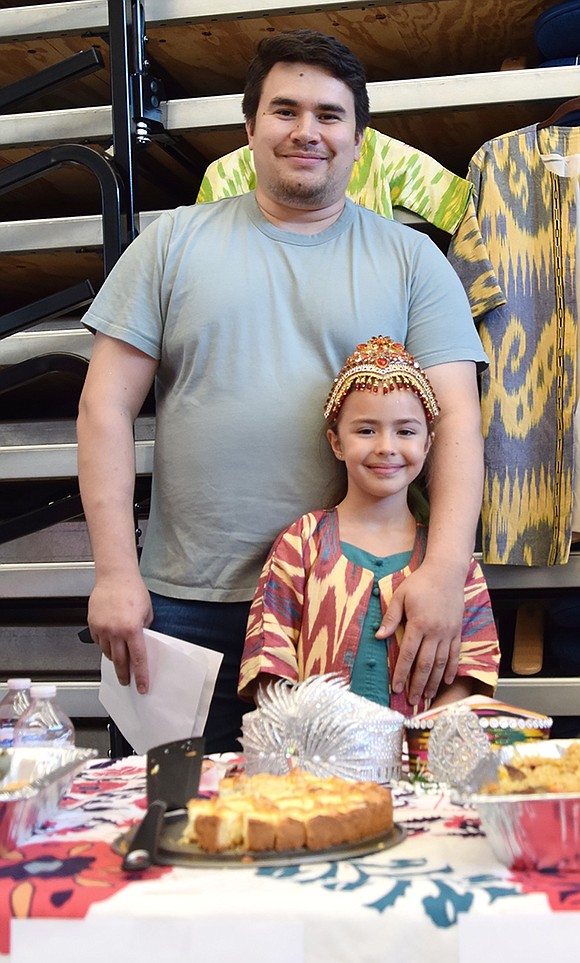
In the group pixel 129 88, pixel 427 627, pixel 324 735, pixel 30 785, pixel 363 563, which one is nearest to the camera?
pixel 30 785

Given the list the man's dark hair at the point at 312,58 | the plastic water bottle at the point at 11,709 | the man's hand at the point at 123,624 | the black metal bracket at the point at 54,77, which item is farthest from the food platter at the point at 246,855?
the black metal bracket at the point at 54,77

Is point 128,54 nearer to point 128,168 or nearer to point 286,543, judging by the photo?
point 128,168

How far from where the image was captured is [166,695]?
1.44 meters

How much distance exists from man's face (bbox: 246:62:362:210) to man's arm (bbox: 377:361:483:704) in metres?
0.33

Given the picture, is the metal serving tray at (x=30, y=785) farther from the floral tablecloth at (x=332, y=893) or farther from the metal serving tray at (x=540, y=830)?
the metal serving tray at (x=540, y=830)

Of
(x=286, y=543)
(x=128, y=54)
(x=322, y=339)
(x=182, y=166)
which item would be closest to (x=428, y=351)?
(x=322, y=339)

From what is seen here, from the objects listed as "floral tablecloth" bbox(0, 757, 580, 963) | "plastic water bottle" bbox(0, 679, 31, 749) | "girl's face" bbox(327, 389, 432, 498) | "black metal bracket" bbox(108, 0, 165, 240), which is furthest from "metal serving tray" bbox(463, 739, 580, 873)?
"black metal bracket" bbox(108, 0, 165, 240)

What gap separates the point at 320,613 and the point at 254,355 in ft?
1.33

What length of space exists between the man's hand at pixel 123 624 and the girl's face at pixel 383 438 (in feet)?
1.16

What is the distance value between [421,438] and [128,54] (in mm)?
A: 1480

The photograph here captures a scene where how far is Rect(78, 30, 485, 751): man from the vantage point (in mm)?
1572

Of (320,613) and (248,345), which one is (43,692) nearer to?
(320,613)

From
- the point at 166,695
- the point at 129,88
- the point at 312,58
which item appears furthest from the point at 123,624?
the point at 129,88

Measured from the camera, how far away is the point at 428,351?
5.36ft
